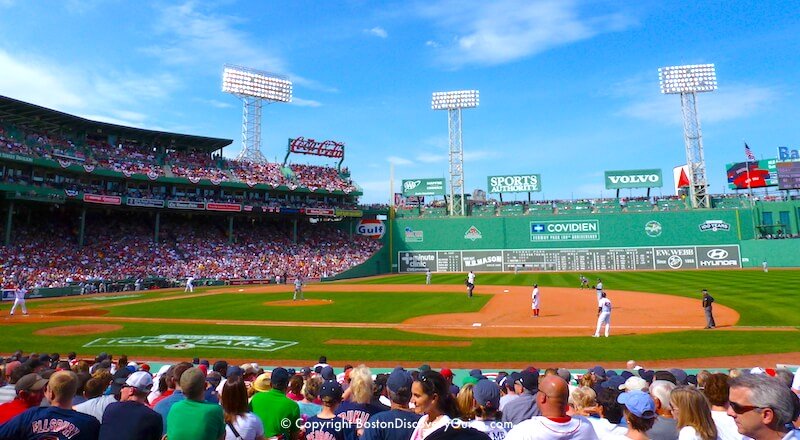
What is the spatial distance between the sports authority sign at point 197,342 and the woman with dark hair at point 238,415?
12247 mm

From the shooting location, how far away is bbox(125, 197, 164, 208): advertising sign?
157ft

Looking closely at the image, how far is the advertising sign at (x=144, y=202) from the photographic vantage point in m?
47.9

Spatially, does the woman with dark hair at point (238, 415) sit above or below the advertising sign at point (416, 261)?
below

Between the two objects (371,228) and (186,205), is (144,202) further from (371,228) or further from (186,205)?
(371,228)

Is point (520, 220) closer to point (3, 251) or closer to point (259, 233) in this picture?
point (259, 233)

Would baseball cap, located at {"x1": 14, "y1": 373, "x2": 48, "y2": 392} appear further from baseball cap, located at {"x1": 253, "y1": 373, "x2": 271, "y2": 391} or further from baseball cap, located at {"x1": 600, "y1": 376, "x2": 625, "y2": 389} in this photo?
baseball cap, located at {"x1": 600, "y1": 376, "x2": 625, "y2": 389}

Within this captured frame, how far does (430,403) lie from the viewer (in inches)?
150

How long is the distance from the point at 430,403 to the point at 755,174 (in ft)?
256

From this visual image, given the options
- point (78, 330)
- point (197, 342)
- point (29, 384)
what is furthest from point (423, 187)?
point (29, 384)

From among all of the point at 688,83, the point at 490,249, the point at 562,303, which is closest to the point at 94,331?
the point at 562,303

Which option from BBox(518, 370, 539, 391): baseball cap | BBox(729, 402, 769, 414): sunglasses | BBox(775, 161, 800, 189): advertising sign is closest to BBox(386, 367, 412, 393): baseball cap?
BBox(729, 402, 769, 414): sunglasses

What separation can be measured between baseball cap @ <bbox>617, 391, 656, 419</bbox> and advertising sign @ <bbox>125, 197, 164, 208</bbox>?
5360cm

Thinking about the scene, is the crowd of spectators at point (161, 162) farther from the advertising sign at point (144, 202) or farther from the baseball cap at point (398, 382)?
the baseball cap at point (398, 382)

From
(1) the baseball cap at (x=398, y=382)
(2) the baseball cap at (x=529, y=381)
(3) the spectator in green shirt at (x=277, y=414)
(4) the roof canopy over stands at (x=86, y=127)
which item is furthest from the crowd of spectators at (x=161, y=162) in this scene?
(1) the baseball cap at (x=398, y=382)
